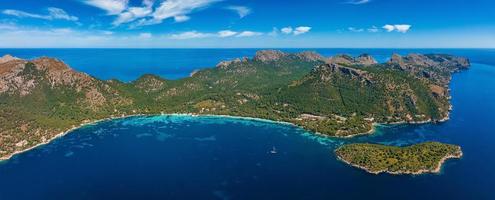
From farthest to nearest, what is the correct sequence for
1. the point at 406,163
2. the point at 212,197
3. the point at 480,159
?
the point at 480,159
the point at 406,163
the point at 212,197

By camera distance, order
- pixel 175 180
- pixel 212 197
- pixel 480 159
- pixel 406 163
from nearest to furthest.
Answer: pixel 212 197, pixel 175 180, pixel 406 163, pixel 480 159

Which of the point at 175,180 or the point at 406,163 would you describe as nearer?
the point at 175,180

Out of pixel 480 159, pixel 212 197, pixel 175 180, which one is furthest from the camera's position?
pixel 480 159

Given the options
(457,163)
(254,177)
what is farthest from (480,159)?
(254,177)

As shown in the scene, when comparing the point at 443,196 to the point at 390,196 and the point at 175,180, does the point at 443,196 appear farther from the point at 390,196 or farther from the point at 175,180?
the point at 175,180

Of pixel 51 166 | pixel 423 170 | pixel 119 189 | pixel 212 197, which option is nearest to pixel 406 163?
pixel 423 170

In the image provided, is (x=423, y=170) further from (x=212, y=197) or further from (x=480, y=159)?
(x=212, y=197)
